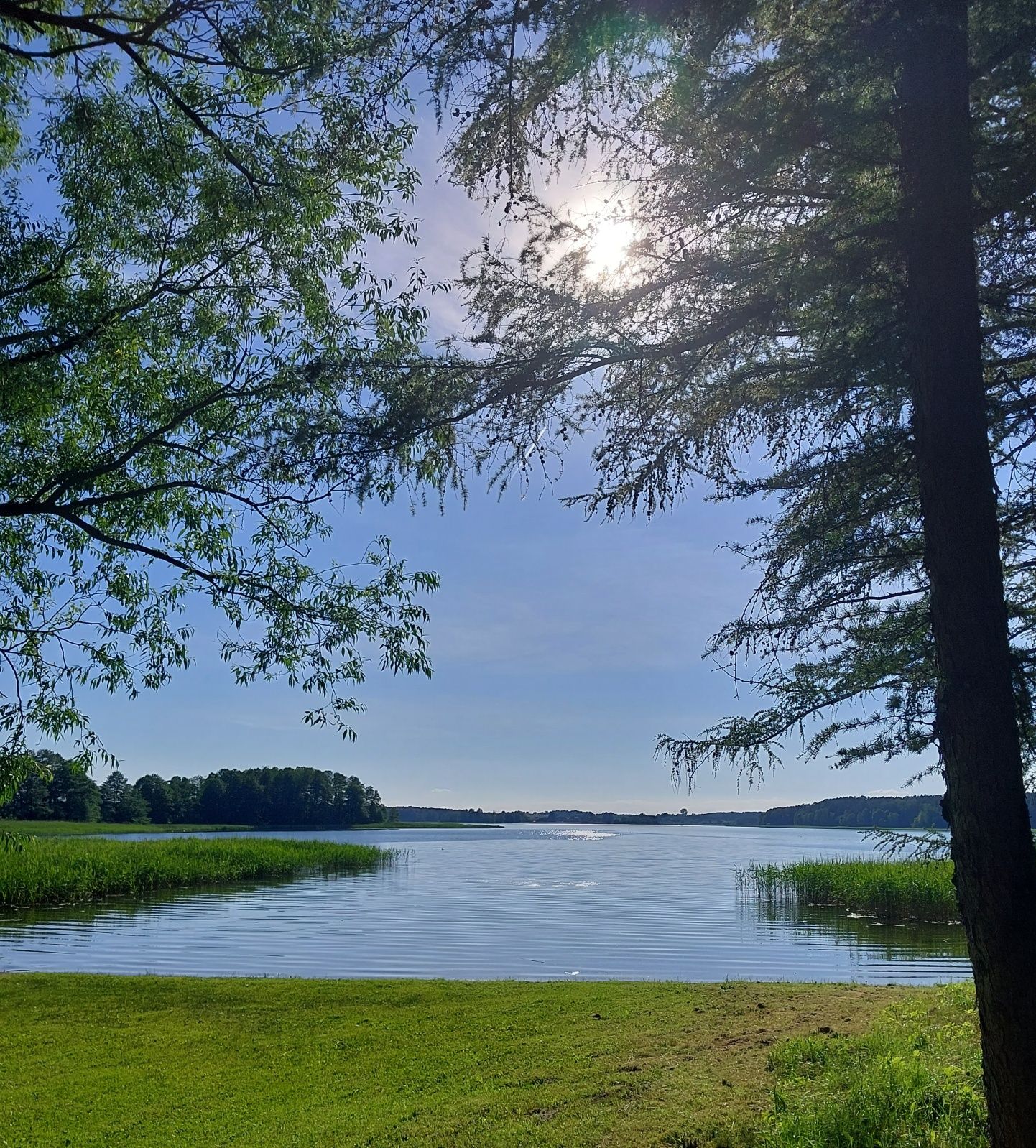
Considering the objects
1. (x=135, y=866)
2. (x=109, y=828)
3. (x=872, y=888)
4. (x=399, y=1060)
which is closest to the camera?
(x=399, y=1060)

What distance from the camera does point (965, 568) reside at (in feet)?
15.7

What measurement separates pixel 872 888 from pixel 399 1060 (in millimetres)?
22265

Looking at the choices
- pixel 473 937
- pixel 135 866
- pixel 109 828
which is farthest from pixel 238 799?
pixel 473 937

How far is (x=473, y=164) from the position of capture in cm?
591

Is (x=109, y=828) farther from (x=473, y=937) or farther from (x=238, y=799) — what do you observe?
(x=473, y=937)

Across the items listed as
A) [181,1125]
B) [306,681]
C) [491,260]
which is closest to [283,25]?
[491,260]

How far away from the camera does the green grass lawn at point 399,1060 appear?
683 cm

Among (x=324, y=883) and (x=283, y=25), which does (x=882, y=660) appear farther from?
(x=324, y=883)

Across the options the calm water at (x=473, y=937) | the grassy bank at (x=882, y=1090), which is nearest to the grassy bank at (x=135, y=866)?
the calm water at (x=473, y=937)

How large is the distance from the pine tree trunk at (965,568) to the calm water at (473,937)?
1263cm

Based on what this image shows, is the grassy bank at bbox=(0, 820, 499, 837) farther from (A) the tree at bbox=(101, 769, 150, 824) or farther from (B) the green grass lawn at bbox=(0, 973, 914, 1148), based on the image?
(B) the green grass lawn at bbox=(0, 973, 914, 1148)

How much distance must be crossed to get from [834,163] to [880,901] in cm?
2688

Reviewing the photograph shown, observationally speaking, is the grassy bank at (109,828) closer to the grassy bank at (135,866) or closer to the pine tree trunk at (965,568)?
the grassy bank at (135,866)

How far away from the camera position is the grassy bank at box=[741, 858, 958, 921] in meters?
25.8
